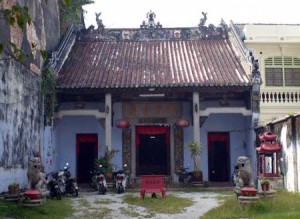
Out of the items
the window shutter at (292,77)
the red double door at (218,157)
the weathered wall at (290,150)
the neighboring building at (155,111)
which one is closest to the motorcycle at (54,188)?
the neighboring building at (155,111)

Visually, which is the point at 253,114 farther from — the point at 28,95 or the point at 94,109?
the point at 28,95

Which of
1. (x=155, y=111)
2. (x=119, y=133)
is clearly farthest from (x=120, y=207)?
(x=155, y=111)

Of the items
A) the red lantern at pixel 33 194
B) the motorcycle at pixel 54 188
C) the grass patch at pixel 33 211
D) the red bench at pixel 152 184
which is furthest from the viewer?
the motorcycle at pixel 54 188

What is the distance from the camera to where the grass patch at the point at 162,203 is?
9.27m

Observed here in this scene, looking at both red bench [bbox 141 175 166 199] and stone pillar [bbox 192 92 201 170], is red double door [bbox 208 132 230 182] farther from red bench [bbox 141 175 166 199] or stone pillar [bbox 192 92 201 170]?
red bench [bbox 141 175 166 199]

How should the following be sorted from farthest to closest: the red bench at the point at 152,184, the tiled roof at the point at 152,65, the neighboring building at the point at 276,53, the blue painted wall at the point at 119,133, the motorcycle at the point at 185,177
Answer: the neighboring building at the point at 276,53
the blue painted wall at the point at 119,133
the tiled roof at the point at 152,65
the motorcycle at the point at 185,177
the red bench at the point at 152,184

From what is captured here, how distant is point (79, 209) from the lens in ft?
31.5

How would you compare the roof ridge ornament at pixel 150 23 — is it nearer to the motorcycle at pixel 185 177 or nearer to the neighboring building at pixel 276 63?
the neighboring building at pixel 276 63

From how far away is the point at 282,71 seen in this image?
61.0 ft

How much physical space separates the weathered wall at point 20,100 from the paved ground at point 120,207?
190cm

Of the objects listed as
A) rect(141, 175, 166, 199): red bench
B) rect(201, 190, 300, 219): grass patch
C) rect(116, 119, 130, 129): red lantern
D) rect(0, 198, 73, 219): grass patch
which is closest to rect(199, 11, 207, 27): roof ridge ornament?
rect(116, 119, 130, 129): red lantern

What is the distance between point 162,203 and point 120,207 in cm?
105

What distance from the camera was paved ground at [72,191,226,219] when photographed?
338 inches

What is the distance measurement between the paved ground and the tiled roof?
414 centimetres
